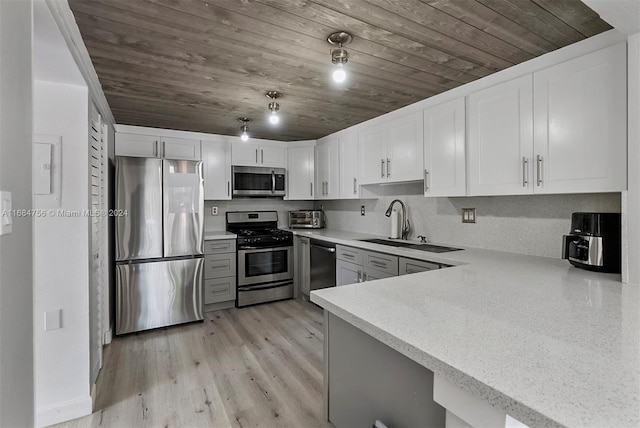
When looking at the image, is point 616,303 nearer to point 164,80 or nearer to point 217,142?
point 164,80

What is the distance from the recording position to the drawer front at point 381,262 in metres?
2.63

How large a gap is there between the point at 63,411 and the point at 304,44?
8.41 feet

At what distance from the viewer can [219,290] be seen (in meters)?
3.70

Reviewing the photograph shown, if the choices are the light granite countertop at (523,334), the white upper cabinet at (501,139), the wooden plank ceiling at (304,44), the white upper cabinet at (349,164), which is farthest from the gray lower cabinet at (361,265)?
the wooden plank ceiling at (304,44)

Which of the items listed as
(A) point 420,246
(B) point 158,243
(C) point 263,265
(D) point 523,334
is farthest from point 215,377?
(D) point 523,334

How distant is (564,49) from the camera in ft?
5.88

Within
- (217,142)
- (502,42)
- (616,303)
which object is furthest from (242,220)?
(616,303)

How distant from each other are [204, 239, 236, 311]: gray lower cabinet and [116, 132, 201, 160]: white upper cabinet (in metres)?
1.14

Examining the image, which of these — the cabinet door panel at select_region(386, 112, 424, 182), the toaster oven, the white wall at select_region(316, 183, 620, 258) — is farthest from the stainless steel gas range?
the cabinet door panel at select_region(386, 112, 424, 182)

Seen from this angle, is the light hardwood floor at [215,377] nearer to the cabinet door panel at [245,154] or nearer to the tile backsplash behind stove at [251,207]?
the tile backsplash behind stove at [251,207]

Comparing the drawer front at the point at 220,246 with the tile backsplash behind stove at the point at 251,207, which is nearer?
the drawer front at the point at 220,246

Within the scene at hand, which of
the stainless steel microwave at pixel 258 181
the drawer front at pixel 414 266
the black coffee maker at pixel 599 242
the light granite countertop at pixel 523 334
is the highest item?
the stainless steel microwave at pixel 258 181

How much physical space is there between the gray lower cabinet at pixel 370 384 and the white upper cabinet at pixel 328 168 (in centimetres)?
275

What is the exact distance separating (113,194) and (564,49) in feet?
12.3
